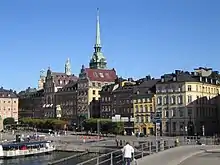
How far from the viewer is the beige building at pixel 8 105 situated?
604 feet

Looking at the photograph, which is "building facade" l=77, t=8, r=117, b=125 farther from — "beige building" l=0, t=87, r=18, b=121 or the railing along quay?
the railing along quay

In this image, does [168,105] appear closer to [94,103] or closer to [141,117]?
[141,117]

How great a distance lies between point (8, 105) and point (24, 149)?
93.8 m

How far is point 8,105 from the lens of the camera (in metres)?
184

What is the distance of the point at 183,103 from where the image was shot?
111m

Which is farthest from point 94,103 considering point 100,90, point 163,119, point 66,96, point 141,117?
point 163,119

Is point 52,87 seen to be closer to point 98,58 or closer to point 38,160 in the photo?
point 98,58

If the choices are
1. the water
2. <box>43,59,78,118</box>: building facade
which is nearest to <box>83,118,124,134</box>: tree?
the water

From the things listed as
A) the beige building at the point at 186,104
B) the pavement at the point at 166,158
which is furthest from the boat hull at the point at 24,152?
the pavement at the point at 166,158

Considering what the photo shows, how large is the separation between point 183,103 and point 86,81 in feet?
145

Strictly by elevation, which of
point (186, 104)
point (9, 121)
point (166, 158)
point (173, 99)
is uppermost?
point (173, 99)

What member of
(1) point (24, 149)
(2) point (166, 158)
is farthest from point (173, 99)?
(2) point (166, 158)

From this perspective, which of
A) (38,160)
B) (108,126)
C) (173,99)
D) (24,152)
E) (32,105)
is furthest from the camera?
(32,105)

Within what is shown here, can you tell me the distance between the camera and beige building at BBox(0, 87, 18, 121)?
184000mm
